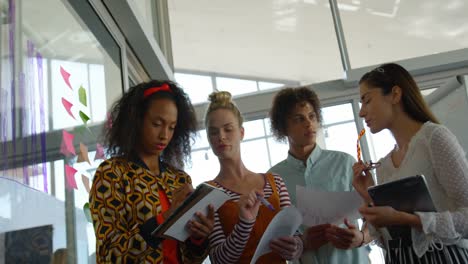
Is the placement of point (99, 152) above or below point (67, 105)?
below

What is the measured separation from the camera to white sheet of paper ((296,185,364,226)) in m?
1.57

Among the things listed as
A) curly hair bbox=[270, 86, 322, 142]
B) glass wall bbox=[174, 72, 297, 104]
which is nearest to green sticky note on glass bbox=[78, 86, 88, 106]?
curly hair bbox=[270, 86, 322, 142]

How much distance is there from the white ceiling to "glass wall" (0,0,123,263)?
158 cm

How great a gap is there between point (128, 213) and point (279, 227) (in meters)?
0.48

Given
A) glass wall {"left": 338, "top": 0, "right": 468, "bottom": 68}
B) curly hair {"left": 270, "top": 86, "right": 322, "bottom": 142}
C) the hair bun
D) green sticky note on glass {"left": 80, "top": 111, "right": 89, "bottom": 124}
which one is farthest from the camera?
glass wall {"left": 338, "top": 0, "right": 468, "bottom": 68}

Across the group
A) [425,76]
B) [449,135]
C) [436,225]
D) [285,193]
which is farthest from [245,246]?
[425,76]

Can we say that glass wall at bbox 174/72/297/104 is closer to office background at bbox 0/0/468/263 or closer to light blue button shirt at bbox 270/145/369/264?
office background at bbox 0/0/468/263

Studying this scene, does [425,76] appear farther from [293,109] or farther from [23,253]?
[23,253]

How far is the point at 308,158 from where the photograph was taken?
2084mm

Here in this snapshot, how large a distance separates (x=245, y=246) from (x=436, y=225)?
64cm

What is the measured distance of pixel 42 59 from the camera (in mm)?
1467

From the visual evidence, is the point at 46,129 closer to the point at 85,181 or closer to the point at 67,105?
the point at 67,105

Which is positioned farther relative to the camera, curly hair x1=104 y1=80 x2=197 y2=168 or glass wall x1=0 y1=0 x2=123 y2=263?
curly hair x1=104 y1=80 x2=197 y2=168

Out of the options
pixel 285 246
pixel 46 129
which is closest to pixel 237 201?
pixel 285 246
